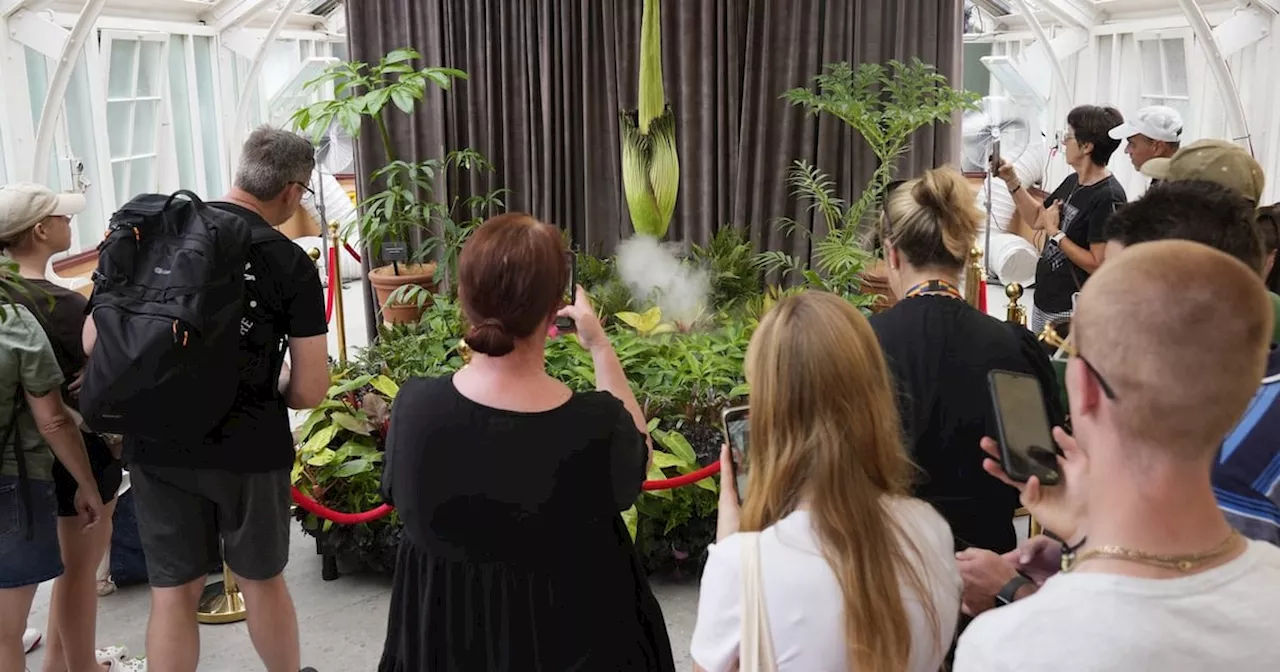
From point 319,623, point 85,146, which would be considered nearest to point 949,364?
point 319,623

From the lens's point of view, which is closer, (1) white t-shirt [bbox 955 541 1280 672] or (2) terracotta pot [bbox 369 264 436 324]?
(1) white t-shirt [bbox 955 541 1280 672]

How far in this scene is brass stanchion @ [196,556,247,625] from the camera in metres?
3.38

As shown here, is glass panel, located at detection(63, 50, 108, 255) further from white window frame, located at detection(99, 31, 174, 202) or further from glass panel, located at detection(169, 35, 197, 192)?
glass panel, located at detection(169, 35, 197, 192)

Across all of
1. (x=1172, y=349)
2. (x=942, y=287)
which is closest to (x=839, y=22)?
(x=942, y=287)

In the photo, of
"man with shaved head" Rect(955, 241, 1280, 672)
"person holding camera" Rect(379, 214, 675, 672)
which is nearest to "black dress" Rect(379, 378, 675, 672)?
"person holding camera" Rect(379, 214, 675, 672)

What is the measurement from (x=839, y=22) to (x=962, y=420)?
12.5ft

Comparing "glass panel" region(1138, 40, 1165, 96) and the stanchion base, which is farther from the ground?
"glass panel" region(1138, 40, 1165, 96)

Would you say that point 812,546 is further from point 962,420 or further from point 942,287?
point 942,287

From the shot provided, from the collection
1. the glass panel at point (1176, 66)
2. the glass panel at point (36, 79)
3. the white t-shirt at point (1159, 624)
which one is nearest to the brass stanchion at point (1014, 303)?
the white t-shirt at point (1159, 624)

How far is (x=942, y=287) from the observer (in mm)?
2193

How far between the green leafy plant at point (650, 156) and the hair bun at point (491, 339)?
3730 millimetres

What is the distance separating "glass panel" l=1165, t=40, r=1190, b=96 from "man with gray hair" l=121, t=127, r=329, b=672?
20.5 feet

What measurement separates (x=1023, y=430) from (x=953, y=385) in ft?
2.07

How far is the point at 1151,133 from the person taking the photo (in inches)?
146
